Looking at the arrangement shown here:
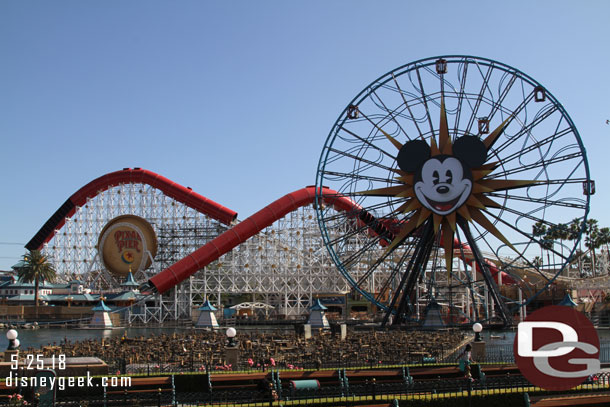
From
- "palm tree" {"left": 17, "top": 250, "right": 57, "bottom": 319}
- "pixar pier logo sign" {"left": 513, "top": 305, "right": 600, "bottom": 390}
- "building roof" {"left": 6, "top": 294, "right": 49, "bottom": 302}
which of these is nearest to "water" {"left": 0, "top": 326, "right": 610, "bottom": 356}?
"palm tree" {"left": 17, "top": 250, "right": 57, "bottom": 319}

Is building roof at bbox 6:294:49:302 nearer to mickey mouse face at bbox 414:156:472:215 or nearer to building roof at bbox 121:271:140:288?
building roof at bbox 121:271:140:288

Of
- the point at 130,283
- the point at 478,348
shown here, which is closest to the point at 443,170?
the point at 478,348

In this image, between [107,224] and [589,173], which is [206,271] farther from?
[589,173]

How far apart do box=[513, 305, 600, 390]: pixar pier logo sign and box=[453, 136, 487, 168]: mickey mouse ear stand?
26263 mm

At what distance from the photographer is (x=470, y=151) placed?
3850 centimetres

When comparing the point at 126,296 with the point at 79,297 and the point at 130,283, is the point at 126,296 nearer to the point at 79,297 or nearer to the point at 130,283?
the point at 130,283

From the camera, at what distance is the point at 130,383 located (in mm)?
18953

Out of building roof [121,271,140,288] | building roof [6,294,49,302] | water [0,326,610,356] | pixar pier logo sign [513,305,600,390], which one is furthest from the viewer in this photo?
building roof [6,294,49,302]

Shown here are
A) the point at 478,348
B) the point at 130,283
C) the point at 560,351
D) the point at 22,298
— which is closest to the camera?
the point at 560,351

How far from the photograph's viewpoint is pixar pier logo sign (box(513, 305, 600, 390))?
41.4 feet

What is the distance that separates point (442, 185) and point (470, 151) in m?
2.52

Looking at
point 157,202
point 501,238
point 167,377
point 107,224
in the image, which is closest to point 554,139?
point 501,238

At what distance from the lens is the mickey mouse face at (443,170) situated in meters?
38.6

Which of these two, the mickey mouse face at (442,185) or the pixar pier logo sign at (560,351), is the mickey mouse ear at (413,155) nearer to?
the mickey mouse face at (442,185)
